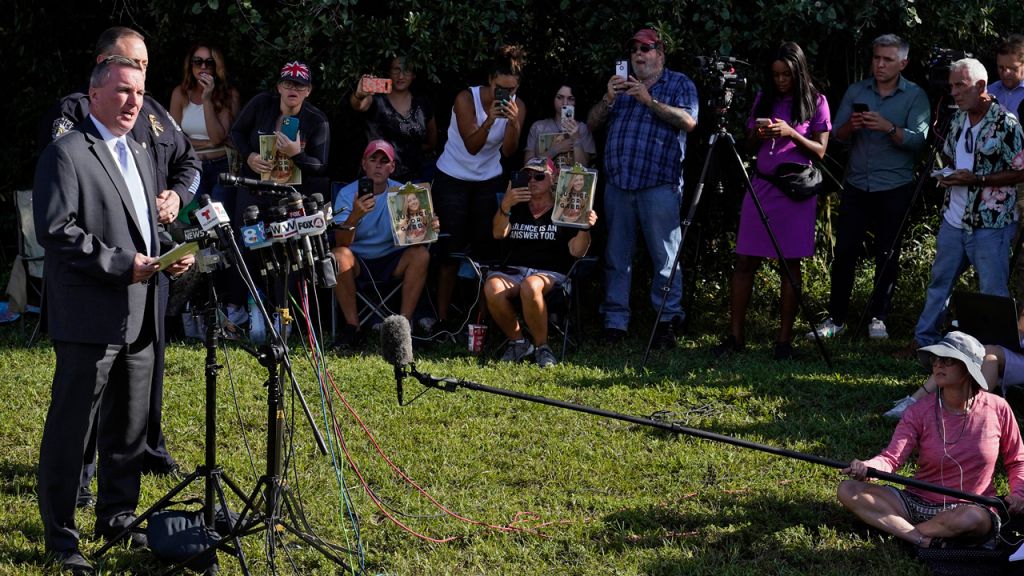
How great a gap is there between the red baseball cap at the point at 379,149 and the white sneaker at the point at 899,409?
12.0 feet

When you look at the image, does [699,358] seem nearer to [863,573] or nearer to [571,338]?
[571,338]

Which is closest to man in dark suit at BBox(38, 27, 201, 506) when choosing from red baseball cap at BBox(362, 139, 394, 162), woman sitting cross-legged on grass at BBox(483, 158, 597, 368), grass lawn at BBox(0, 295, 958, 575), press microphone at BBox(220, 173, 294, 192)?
grass lawn at BBox(0, 295, 958, 575)

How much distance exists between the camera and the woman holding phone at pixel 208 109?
310 inches

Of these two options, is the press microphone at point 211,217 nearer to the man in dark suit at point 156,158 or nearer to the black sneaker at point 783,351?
the man in dark suit at point 156,158

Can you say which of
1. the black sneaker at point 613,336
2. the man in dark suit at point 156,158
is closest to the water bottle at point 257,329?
the man in dark suit at point 156,158

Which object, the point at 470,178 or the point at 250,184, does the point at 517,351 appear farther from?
the point at 250,184

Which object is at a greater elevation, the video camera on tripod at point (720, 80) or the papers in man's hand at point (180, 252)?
the video camera on tripod at point (720, 80)

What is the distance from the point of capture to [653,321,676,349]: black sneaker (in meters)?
7.62

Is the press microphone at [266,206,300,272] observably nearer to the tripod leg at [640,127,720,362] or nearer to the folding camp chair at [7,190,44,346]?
the tripod leg at [640,127,720,362]

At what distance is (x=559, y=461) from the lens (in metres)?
5.64

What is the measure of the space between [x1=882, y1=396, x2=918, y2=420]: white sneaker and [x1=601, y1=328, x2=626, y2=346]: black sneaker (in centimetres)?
206

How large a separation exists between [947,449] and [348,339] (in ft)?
13.3

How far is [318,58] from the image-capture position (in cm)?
817

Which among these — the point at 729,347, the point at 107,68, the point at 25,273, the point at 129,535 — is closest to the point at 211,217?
the point at 107,68
